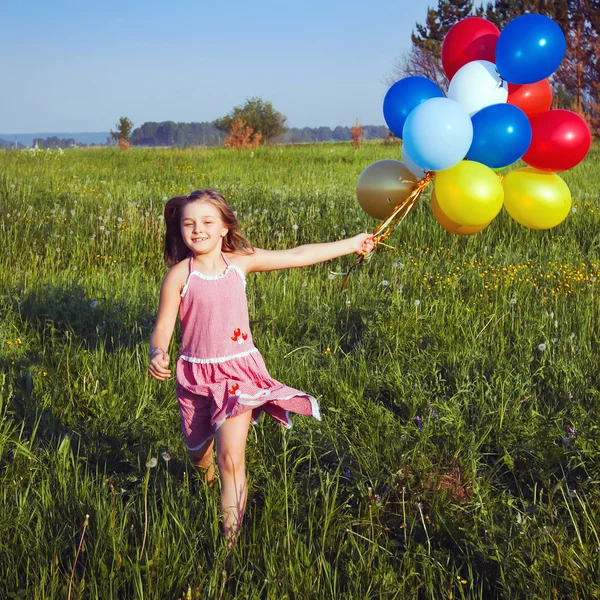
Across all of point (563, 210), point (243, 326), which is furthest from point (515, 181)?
point (243, 326)

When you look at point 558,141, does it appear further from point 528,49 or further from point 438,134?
point 438,134

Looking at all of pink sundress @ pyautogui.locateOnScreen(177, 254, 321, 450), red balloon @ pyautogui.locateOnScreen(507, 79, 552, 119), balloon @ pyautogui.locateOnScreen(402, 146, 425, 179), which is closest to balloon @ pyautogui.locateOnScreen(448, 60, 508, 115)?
red balloon @ pyautogui.locateOnScreen(507, 79, 552, 119)

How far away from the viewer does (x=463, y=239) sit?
22.5 feet

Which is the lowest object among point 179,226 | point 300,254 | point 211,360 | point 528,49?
point 211,360

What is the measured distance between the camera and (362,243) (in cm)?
328

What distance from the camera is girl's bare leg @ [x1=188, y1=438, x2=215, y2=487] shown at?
298 cm

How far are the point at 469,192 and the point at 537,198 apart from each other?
42 cm

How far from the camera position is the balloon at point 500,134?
319cm

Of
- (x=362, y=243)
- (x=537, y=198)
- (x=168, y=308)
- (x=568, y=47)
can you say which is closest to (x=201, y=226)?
(x=168, y=308)

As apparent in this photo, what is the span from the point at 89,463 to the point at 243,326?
98cm

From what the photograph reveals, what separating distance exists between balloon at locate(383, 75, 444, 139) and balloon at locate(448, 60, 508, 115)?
11 cm

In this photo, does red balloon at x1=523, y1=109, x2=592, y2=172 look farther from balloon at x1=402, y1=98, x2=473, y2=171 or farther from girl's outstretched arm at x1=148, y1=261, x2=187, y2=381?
girl's outstretched arm at x1=148, y1=261, x2=187, y2=381

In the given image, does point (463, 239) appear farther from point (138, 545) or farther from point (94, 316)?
point (138, 545)

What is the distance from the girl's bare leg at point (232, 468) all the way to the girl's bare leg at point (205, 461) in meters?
0.25
